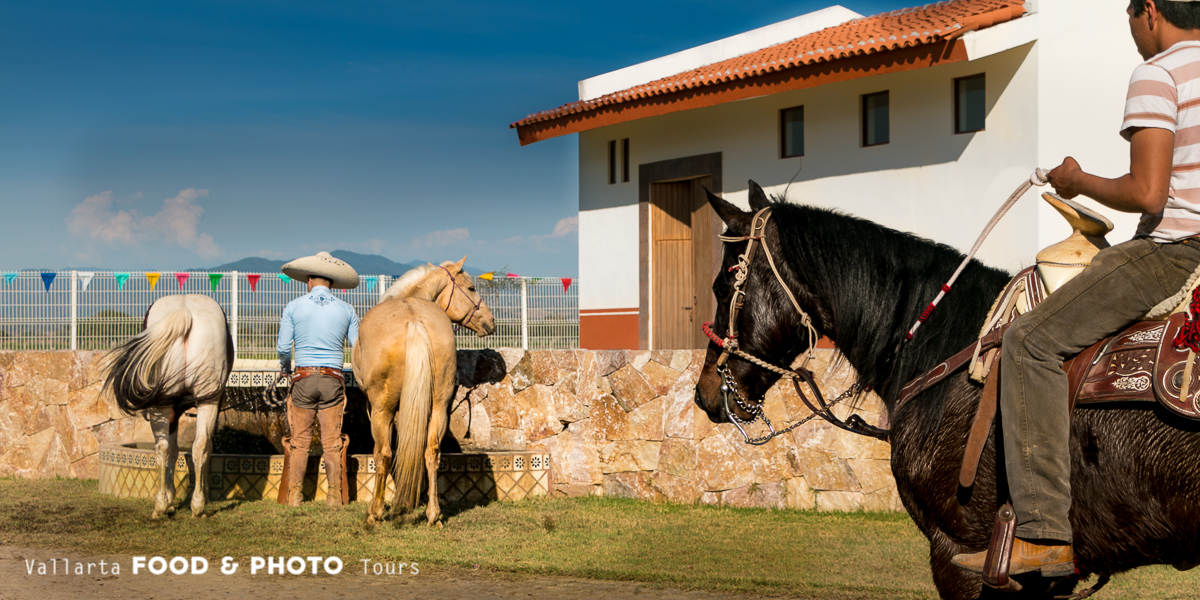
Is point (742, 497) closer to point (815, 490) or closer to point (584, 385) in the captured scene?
point (815, 490)

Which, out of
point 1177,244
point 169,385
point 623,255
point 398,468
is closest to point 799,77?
point 623,255

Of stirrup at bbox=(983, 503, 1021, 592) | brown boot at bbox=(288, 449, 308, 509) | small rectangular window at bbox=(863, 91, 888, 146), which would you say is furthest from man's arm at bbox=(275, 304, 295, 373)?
small rectangular window at bbox=(863, 91, 888, 146)

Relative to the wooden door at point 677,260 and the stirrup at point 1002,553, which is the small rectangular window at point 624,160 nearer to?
the wooden door at point 677,260

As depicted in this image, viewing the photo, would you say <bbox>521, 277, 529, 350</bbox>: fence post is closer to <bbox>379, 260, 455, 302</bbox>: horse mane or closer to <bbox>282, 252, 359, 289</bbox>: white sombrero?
Answer: <bbox>379, 260, 455, 302</bbox>: horse mane

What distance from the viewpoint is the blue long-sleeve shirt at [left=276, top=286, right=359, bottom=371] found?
855cm

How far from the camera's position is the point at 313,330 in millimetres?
8539

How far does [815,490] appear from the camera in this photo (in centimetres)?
875

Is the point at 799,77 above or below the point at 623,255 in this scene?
above

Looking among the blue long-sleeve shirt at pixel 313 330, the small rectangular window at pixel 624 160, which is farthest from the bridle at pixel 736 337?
the small rectangular window at pixel 624 160

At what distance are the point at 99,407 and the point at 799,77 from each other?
9.97 meters

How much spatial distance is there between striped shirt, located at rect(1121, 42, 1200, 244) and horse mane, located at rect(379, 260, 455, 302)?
7.41 metres

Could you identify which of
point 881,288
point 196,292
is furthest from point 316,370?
point 881,288

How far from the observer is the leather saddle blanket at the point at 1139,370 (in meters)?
2.74

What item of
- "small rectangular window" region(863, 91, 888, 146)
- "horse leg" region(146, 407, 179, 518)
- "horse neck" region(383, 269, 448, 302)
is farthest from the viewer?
"small rectangular window" region(863, 91, 888, 146)
